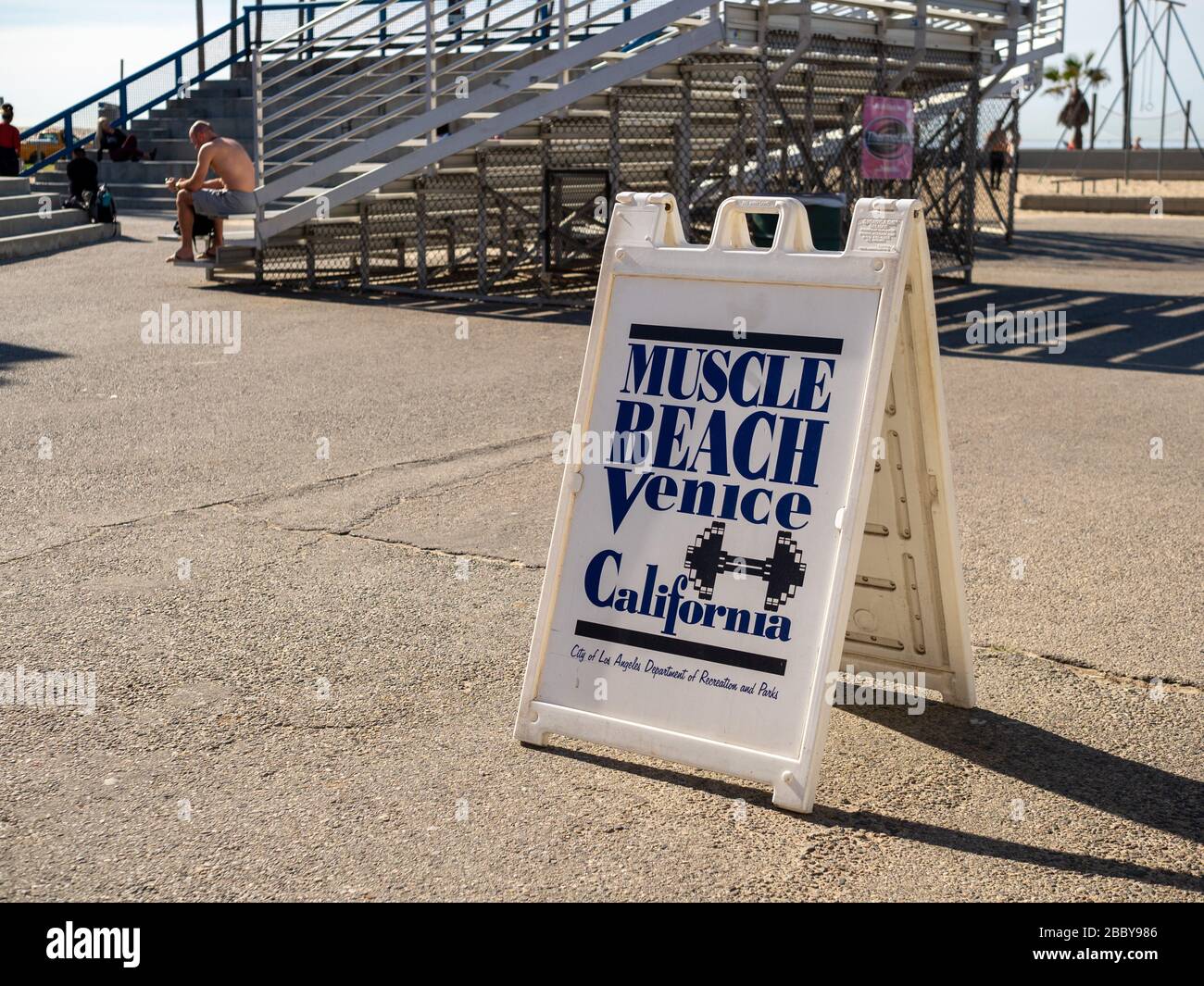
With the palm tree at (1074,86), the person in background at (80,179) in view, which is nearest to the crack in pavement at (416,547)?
the person in background at (80,179)

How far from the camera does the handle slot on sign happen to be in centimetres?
395

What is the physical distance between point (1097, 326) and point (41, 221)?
14.5 meters

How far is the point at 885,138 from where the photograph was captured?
15.3 meters

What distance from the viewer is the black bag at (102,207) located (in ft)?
67.2

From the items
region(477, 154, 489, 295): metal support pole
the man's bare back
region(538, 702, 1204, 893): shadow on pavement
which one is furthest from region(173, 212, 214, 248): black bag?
region(538, 702, 1204, 893): shadow on pavement

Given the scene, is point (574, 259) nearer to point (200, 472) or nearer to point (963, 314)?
point (963, 314)

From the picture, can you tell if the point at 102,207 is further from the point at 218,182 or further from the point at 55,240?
the point at 218,182

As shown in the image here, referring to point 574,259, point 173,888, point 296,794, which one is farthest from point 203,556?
point 574,259

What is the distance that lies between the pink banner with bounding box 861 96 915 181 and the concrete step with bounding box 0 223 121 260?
1093 cm

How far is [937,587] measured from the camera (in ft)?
14.1

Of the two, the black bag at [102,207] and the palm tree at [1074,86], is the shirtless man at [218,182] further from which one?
the palm tree at [1074,86]

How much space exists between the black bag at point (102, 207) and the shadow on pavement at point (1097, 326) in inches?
482

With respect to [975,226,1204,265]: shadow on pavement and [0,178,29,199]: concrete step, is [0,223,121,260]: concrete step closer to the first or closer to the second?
[0,178,29,199]: concrete step
